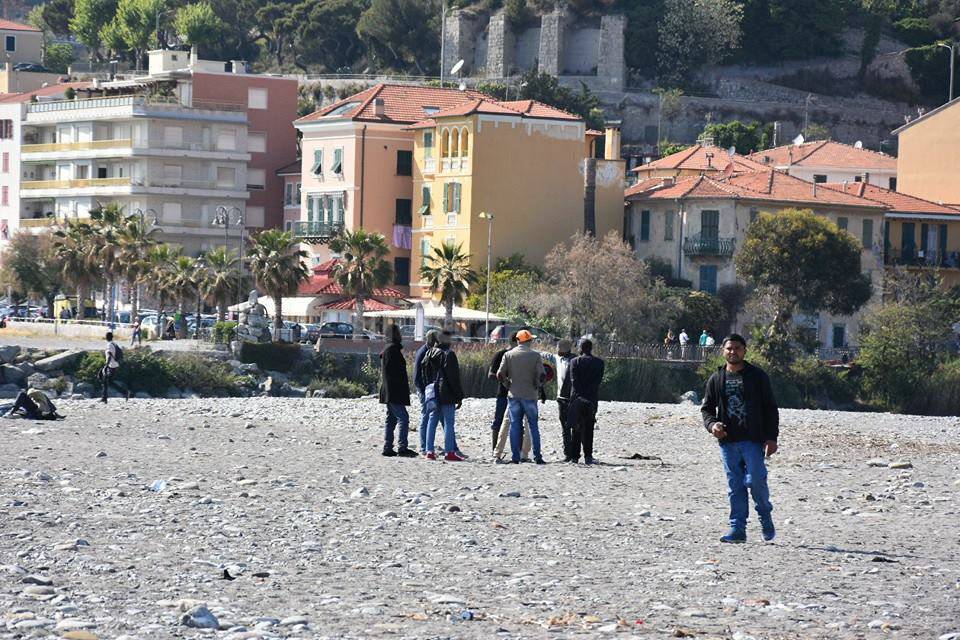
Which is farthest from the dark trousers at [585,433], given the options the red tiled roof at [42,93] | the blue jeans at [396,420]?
the red tiled roof at [42,93]

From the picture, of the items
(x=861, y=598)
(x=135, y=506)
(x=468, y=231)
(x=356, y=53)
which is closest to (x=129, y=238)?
(x=468, y=231)

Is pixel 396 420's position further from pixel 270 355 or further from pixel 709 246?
pixel 709 246

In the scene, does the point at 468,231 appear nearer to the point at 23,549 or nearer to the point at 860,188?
the point at 860,188

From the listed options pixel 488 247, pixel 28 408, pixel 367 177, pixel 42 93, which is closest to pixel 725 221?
pixel 488 247

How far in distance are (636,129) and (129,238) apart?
164 ft

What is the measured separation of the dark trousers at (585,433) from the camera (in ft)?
71.1

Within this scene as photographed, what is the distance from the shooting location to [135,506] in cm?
1563

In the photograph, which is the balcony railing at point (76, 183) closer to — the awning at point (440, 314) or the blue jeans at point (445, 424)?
the awning at point (440, 314)

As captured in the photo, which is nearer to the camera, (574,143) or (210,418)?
(210,418)

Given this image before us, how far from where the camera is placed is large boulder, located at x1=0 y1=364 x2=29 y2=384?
4134 centimetres

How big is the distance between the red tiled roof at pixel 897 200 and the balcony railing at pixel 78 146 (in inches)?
1107

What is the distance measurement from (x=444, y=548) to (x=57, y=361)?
30145 mm

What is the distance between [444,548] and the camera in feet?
45.4

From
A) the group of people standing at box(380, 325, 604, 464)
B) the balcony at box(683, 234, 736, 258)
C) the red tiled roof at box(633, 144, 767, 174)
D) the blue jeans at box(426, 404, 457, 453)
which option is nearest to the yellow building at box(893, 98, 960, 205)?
the red tiled roof at box(633, 144, 767, 174)
